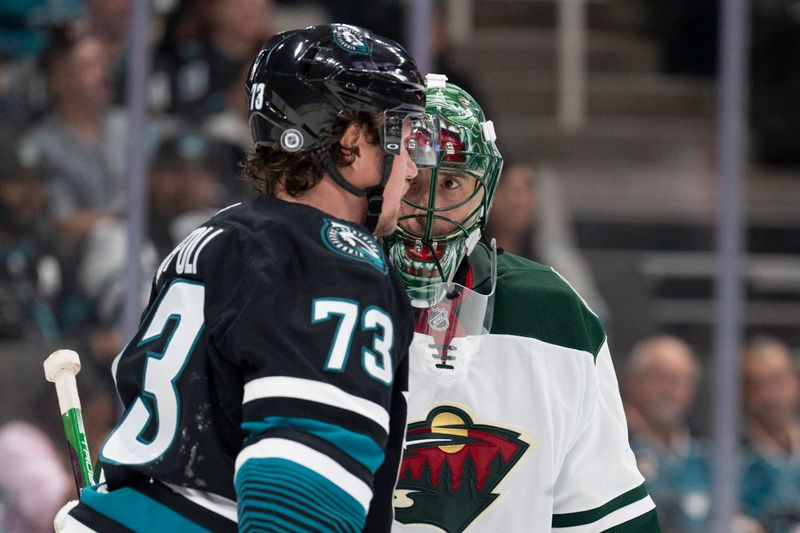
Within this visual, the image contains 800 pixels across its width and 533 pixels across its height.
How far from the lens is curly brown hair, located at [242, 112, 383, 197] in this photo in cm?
107

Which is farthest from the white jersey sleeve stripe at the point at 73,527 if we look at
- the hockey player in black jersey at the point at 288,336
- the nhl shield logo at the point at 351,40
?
the nhl shield logo at the point at 351,40

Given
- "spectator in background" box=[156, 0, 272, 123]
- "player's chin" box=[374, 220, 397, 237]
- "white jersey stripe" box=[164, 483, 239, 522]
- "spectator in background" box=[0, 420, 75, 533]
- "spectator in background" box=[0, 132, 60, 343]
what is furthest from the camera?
"spectator in background" box=[156, 0, 272, 123]

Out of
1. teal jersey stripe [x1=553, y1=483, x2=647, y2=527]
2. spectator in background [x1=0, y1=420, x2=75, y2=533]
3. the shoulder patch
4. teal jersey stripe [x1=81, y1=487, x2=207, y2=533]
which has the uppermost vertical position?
the shoulder patch

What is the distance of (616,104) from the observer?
3.55 meters

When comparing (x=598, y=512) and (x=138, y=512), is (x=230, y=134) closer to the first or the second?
(x=598, y=512)

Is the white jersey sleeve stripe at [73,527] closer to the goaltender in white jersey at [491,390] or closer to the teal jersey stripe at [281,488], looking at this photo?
the teal jersey stripe at [281,488]

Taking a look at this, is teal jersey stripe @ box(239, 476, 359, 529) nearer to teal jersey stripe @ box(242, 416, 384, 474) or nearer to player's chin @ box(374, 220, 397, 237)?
teal jersey stripe @ box(242, 416, 384, 474)

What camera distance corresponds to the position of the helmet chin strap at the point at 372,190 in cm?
108

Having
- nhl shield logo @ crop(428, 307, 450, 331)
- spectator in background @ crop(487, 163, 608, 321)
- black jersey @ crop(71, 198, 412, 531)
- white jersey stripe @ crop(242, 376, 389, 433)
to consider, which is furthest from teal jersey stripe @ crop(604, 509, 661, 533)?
spectator in background @ crop(487, 163, 608, 321)

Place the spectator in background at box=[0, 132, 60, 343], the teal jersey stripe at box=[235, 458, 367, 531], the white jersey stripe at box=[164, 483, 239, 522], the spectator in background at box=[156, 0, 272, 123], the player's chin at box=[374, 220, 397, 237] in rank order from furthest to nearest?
the spectator in background at box=[156, 0, 272, 123]
the spectator in background at box=[0, 132, 60, 343]
the player's chin at box=[374, 220, 397, 237]
the white jersey stripe at box=[164, 483, 239, 522]
the teal jersey stripe at box=[235, 458, 367, 531]

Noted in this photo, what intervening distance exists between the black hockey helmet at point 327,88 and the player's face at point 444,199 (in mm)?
270

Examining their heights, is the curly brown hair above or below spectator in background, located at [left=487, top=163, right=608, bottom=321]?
above

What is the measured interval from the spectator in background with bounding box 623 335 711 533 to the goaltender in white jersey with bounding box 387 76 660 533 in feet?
6.00

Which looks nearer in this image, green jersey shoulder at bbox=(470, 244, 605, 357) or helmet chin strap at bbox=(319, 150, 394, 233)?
helmet chin strap at bbox=(319, 150, 394, 233)
